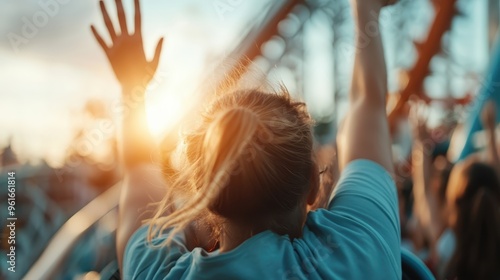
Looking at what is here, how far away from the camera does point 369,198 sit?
81 cm

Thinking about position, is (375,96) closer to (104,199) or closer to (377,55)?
(377,55)

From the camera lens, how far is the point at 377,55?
3.22 ft

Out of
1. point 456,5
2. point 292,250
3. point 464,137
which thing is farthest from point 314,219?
point 456,5

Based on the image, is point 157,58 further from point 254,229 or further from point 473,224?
point 473,224

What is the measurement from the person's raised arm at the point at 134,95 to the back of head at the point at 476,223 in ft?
2.96

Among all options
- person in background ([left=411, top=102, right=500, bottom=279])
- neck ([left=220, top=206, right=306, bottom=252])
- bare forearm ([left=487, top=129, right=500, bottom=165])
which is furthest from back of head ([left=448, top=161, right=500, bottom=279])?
neck ([left=220, top=206, right=306, bottom=252])

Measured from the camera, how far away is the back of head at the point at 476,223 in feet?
4.78

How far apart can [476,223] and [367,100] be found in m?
0.75

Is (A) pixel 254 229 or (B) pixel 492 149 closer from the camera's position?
(A) pixel 254 229

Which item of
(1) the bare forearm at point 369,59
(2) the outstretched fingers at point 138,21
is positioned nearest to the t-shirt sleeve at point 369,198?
(1) the bare forearm at point 369,59

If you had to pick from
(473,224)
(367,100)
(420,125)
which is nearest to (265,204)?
(367,100)

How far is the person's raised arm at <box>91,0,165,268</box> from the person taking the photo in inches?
38.0

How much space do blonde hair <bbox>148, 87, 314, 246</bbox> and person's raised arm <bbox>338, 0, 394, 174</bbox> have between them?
0.12 meters

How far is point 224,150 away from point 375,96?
0.34m
